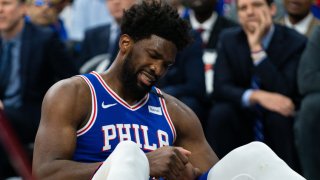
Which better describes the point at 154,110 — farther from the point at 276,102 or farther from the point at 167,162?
the point at 276,102

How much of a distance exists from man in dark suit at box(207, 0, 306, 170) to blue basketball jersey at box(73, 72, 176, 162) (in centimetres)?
191

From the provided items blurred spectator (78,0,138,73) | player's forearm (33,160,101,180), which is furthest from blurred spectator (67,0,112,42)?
player's forearm (33,160,101,180)

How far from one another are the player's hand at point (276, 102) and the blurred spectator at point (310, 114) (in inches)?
3.8

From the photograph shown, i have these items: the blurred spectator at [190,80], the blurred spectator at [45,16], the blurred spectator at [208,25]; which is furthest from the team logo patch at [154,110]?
the blurred spectator at [45,16]

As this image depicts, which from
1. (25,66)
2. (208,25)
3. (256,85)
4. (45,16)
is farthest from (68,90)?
(45,16)

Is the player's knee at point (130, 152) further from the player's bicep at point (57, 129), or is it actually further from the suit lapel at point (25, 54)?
the suit lapel at point (25, 54)

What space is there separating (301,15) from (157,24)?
3041mm

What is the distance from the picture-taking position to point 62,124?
3.14 meters

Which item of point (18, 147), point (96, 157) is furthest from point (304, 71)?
point (18, 147)

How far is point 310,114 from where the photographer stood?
511 cm

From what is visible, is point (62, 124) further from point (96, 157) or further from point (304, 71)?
point (304, 71)

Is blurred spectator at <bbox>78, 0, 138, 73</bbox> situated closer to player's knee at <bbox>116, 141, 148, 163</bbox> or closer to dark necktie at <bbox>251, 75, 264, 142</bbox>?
dark necktie at <bbox>251, 75, 264, 142</bbox>

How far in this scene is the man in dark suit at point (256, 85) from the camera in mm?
5285

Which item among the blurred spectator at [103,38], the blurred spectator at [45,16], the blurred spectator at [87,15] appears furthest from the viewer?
the blurred spectator at [87,15]
